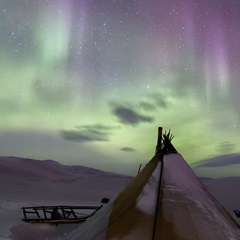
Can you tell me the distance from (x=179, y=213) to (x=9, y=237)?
366 inches

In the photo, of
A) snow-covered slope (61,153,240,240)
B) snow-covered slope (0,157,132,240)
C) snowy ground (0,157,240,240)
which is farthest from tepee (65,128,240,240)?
snowy ground (0,157,240,240)

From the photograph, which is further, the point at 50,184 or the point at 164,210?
the point at 50,184

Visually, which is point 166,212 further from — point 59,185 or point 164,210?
point 59,185

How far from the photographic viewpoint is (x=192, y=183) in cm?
698

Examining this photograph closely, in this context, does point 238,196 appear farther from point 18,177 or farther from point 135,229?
point 135,229

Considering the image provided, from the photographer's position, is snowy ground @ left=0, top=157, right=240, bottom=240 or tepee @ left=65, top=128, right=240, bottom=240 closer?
tepee @ left=65, top=128, right=240, bottom=240

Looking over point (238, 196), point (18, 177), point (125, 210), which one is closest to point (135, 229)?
point (125, 210)

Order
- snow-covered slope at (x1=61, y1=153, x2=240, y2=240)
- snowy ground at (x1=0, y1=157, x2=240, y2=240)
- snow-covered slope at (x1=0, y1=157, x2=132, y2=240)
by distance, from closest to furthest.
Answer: snow-covered slope at (x1=61, y1=153, x2=240, y2=240), snow-covered slope at (x1=0, y1=157, x2=132, y2=240), snowy ground at (x1=0, y1=157, x2=240, y2=240)

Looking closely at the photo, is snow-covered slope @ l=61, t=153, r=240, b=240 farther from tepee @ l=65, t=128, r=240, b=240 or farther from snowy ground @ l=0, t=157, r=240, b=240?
snowy ground @ l=0, t=157, r=240, b=240

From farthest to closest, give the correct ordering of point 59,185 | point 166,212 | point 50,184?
point 59,185
point 50,184
point 166,212

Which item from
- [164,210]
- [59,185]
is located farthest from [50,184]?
[164,210]

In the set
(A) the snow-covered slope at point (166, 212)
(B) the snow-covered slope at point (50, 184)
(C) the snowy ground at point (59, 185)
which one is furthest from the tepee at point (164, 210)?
(C) the snowy ground at point (59, 185)

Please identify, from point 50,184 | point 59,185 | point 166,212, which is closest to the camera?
point 166,212

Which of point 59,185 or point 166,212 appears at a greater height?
point 166,212
